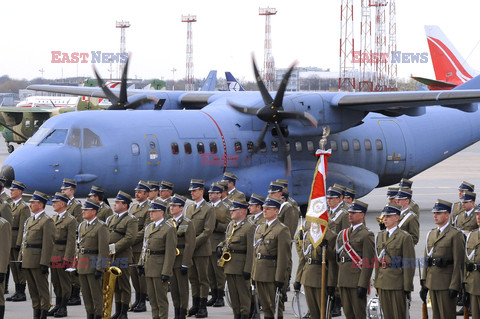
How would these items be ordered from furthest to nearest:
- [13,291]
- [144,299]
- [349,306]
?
[13,291], [144,299], [349,306]

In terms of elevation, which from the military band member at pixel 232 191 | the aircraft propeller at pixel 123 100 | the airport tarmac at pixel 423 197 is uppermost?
the aircraft propeller at pixel 123 100

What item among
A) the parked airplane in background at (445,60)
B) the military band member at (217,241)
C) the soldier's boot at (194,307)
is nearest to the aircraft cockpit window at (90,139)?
the military band member at (217,241)

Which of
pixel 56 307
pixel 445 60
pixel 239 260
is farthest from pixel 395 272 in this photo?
pixel 445 60

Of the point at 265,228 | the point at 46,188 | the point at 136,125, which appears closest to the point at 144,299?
the point at 265,228

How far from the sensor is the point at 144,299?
44.8 feet

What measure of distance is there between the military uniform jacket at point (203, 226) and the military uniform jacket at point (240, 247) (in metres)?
1.04

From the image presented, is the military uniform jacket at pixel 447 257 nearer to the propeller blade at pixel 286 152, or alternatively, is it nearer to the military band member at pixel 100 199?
the military band member at pixel 100 199

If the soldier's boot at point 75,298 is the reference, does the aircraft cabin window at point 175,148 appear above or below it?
above

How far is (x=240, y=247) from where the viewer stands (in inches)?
492

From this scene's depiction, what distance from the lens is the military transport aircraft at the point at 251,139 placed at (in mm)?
20812

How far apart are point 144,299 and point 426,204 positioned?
56.7 ft

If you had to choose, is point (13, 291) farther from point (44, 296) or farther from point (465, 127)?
point (465, 127)

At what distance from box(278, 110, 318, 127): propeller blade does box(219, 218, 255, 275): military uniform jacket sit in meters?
9.93

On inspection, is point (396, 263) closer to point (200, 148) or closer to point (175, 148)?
point (175, 148)
